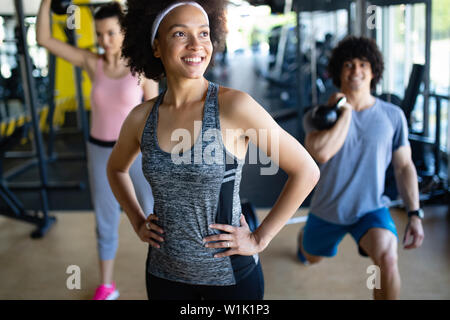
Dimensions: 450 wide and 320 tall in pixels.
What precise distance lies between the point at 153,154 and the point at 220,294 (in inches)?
16.3

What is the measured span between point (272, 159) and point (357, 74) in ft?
3.10

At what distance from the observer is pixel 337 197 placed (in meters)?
1.89

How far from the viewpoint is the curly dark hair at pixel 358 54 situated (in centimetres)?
192

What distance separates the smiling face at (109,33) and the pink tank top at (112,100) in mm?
111

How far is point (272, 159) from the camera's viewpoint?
1141mm

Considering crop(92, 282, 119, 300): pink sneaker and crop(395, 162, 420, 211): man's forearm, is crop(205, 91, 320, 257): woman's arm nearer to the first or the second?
crop(395, 162, 420, 211): man's forearm

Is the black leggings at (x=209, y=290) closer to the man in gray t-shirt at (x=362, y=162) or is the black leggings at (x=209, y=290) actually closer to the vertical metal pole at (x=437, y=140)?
the man in gray t-shirt at (x=362, y=162)

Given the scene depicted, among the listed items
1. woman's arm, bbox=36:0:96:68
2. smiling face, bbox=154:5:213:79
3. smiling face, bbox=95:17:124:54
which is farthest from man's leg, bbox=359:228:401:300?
woman's arm, bbox=36:0:96:68

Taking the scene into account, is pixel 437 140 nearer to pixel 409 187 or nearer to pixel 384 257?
pixel 409 187

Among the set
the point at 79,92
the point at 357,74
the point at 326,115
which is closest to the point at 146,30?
the point at 326,115

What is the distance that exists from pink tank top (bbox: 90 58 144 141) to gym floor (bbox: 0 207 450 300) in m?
0.87

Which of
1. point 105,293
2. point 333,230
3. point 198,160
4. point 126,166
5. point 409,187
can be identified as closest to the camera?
point 198,160

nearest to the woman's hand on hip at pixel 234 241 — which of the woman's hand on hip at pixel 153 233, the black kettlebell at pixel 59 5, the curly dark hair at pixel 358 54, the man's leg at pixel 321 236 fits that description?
the woman's hand on hip at pixel 153 233

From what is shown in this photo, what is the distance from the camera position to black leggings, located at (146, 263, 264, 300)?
3.98 feet
